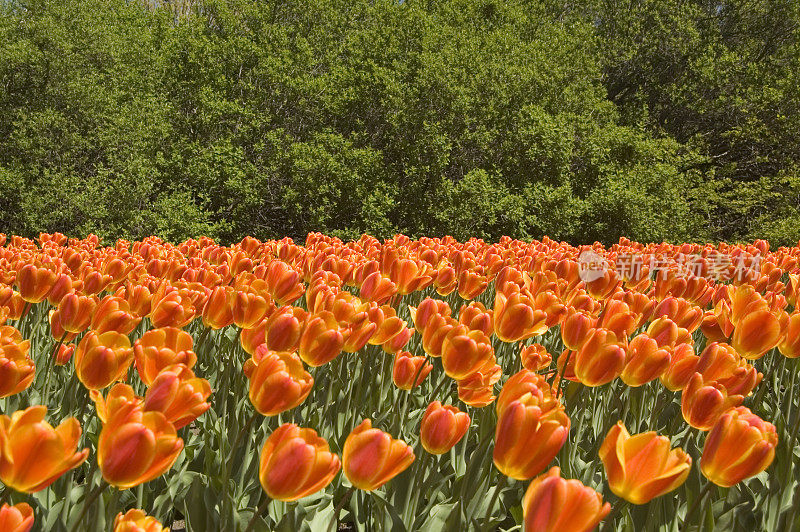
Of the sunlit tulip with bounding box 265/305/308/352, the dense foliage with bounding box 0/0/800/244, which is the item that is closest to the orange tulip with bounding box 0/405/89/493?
the sunlit tulip with bounding box 265/305/308/352

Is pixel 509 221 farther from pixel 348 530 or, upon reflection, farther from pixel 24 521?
pixel 24 521

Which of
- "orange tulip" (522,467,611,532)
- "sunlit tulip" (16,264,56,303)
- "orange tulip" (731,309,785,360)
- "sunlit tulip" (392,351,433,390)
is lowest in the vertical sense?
"sunlit tulip" (16,264,56,303)

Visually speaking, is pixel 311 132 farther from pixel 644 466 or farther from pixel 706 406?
pixel 644 466

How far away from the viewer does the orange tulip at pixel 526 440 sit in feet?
3.73

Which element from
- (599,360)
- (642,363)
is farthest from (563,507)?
(642,363)

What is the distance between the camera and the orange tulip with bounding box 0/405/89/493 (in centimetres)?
96

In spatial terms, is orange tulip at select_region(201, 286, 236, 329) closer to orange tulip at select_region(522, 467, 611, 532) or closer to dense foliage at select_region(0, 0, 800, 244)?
orange tulip at select_region(522, 467, 611, 532)

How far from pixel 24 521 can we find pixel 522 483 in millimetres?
1277

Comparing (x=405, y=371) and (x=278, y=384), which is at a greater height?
(x=278, y=384)

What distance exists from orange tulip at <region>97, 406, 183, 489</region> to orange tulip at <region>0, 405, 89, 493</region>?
0.16 feet

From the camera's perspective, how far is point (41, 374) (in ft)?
8.21

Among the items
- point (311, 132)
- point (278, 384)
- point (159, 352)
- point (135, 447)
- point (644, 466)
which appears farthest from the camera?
point (311, 132)

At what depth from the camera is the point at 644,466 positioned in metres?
1.12

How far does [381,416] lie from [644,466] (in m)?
1.07
